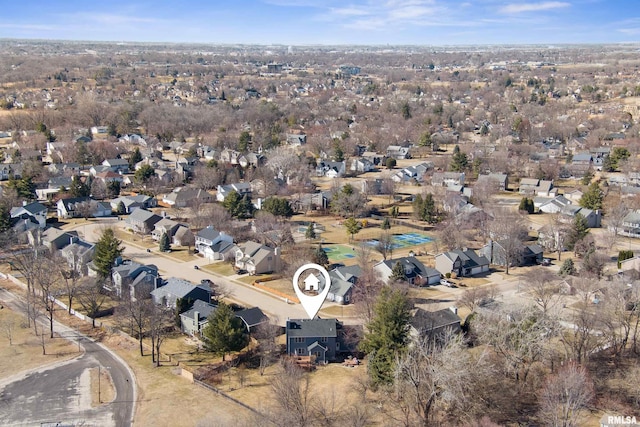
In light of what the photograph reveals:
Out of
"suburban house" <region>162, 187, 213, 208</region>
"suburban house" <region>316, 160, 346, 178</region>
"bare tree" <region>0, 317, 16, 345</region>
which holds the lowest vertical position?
"bare tree" <region>0, 317, 16, 345</region>

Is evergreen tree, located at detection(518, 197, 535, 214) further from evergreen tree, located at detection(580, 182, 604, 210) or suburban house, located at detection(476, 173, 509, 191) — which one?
suburban house, located at detection(476, 173, 509, 191)

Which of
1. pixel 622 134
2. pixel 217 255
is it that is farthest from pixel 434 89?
pixel 217 255

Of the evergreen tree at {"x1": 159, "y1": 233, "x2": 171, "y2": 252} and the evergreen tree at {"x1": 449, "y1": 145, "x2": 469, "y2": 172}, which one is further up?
the evergreen tree at {"x1": 449, "y1": 145, "x2": 469, "y2": 172}

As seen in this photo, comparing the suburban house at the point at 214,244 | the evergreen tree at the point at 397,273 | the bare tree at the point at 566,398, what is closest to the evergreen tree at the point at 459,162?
the suburban house at the point at 214,244

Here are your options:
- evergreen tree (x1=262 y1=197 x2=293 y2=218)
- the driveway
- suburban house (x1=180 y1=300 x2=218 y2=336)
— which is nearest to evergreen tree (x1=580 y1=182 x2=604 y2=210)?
evergreen tree (x1=262 y1=197 x2=293 y2=218)

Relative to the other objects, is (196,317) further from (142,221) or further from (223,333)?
(142,221)

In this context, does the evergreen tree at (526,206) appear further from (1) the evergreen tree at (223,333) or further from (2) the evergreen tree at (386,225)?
(1) the evergreen tree at (223,333)
